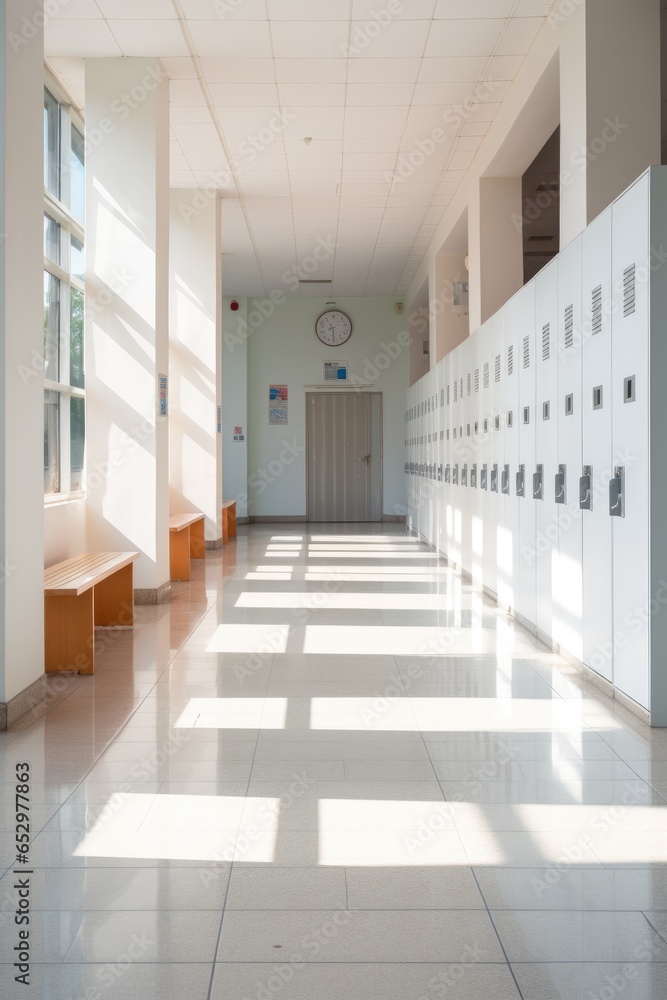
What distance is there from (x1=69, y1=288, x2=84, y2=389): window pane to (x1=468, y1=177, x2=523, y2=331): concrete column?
3406mm

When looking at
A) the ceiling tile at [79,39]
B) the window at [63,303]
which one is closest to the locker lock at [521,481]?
the window at [63,303]

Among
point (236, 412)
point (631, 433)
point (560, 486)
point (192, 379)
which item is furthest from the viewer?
point (236, 412)

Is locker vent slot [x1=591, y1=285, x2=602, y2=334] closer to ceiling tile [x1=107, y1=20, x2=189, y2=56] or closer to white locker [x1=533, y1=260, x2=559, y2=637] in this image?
white locker [x1=533, y1=260, x2=559, y2=637]

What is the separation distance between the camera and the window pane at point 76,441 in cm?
689

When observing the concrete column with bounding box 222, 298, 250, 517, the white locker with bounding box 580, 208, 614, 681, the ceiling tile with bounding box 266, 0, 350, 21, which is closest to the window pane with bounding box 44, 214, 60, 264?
the ceiling tile with bounding box 266, 0, 350, 21

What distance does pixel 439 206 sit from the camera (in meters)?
10.3

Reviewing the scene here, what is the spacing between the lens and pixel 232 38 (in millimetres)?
6195

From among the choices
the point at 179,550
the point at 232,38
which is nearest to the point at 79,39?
the point at 232,38

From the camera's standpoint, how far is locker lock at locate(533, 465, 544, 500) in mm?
5391

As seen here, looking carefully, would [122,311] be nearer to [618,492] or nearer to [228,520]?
[618,492]

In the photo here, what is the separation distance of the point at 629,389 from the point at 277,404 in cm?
1247

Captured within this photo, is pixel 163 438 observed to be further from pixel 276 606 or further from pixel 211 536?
pixel 211 536

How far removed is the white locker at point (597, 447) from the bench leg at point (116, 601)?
9.86 ft

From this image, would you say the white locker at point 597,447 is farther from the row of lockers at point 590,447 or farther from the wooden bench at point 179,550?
the wooden bench at point 179,550
